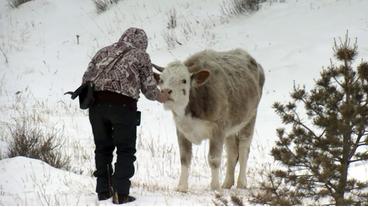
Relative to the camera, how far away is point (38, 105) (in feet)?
48.0

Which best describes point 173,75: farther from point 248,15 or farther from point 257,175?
point 248,15

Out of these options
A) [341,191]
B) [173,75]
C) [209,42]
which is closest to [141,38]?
[173,75]

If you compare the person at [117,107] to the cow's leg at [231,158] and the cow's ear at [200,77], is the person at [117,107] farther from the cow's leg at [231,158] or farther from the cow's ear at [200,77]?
the cow's leg at [231,158]

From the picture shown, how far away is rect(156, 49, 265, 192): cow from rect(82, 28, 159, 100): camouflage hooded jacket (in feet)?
2.04

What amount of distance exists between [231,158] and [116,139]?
313 centimetres

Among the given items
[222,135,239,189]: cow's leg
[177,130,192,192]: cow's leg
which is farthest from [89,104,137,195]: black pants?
[222,135,239,189]: cow's leg

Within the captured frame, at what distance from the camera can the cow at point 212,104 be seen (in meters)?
6.89

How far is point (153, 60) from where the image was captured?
1712 centimetres

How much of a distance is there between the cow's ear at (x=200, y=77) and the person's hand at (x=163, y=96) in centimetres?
56

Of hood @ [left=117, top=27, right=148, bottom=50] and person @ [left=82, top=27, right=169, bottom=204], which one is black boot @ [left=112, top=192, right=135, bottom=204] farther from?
hood @ [left=117, top=27, right=148, bottom=50]

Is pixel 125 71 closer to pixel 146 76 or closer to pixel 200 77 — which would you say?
pixel 146 76

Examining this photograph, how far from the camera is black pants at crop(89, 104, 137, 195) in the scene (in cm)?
574

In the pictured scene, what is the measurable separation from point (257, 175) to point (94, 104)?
157 inches

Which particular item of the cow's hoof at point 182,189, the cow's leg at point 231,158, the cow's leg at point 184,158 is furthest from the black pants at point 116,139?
the cow's leg at point 231,158
